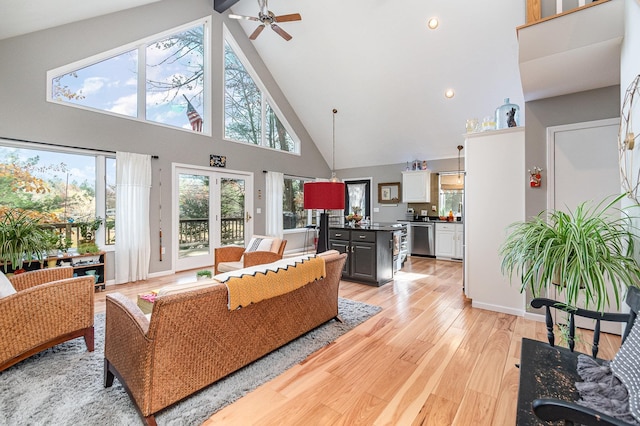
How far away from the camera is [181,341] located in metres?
1.56

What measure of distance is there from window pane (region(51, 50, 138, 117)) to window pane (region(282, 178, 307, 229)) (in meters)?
3.61

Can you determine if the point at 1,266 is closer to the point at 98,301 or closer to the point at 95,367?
the point at 98,301

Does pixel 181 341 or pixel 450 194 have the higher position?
pixel 450 194

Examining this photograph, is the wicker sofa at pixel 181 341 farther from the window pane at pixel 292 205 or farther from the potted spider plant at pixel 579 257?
the window pane at pixel 292 205

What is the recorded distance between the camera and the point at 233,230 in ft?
19.5

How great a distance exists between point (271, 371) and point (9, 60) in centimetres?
470

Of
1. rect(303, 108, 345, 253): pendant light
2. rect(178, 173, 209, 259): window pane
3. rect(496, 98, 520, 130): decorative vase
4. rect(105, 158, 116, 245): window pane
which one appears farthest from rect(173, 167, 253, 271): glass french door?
rect(496, 98, 520, 130): decorative vase

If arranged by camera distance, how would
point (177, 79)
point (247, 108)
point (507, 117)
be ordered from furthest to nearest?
point (247, 108), point (177, 79), point (507, 117)

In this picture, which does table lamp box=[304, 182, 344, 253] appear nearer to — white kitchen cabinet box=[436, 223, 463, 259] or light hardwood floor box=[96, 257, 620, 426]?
light hardwood floor box=[96, 257, 620, 426]

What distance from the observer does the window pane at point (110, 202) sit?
4219mm

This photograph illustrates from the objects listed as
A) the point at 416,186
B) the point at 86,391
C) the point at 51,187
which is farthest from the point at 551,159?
the point at 51,187

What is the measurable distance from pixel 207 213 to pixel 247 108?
2562 millimetres

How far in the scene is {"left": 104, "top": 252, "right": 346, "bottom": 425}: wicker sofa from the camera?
1465mm

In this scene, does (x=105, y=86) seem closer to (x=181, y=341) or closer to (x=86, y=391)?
(x=86, y=391)
